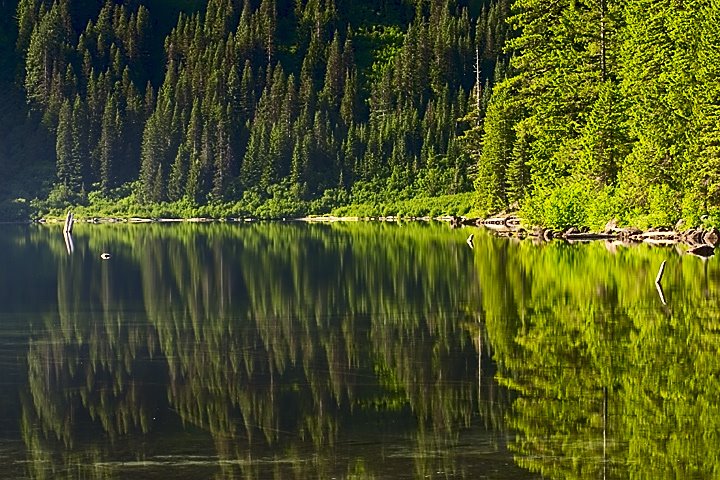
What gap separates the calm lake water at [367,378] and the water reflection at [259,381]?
1.8 inches

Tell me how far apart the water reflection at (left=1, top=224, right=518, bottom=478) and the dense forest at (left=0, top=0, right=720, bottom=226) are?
87.9 feet

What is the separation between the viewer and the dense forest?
60750 mm

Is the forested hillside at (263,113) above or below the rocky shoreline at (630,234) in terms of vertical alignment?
above

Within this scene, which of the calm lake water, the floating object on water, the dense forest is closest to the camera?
the calm lake water

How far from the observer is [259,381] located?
18.4 metres

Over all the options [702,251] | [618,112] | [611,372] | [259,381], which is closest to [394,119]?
[618,112]

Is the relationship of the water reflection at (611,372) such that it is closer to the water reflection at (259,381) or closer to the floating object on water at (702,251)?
the water reflection at (259,381)

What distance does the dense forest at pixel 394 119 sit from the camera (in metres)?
60.8

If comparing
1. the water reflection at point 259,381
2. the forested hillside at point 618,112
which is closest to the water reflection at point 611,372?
the water reflection at point 259,381

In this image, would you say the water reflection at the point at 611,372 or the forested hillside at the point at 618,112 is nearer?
the water reflection at the point at 611,372

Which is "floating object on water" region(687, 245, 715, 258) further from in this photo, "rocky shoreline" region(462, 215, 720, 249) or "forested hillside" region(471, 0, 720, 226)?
"forested hillside" region(471, 0, 720, 226)

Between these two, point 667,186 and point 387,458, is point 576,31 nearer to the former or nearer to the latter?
point 667,186

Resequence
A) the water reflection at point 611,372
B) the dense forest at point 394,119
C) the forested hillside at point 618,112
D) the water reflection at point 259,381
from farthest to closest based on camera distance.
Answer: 1. the dense forest at point 394,119
2. the forested hillside at point 618,112
3. the water reflection at point 259,381
4. the water reflection at point 611,372

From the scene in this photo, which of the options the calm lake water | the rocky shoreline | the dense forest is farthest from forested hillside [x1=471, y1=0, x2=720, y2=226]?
the calm lake water
